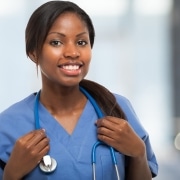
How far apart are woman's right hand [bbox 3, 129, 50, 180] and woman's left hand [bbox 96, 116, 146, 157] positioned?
152 millimetres

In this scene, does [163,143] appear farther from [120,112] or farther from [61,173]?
[61,173]

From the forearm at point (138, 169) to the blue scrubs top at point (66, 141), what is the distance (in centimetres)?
4

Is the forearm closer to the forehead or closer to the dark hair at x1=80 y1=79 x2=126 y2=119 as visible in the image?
the dark hair at x1=80 y1=79 x2=126 y2=119

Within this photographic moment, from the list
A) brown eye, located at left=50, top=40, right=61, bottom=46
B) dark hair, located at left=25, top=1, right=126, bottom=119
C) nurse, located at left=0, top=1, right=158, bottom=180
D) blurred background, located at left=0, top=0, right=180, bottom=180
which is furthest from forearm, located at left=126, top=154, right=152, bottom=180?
blurred background, located at left=0, top=0, right=180, bottom=180

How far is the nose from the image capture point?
856 mm

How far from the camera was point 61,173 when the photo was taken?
87 centimetres

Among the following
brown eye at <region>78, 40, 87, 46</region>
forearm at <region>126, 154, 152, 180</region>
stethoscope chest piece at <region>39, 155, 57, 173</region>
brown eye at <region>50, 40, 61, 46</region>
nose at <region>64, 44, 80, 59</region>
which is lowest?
forearm at <region>126, 154, 152, 180</region>

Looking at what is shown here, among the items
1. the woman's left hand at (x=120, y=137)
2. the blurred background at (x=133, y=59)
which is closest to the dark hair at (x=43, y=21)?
the woman's left hand at (x=120, y=137)

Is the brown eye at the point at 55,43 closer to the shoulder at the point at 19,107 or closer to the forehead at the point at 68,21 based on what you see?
the forehead at the point at 68,21

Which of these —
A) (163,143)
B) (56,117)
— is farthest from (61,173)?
(163,143)

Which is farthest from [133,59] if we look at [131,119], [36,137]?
[36,137]

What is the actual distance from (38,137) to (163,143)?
31.5 inches

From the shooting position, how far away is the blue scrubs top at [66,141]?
0.87 meters

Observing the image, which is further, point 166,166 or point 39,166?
point 166,166
